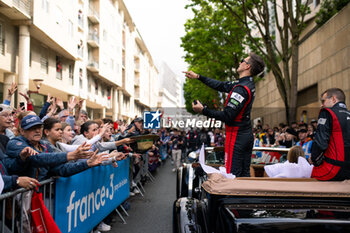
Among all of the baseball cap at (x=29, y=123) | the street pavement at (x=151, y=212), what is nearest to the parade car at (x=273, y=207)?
the baseball cap at (x=29, y=123)

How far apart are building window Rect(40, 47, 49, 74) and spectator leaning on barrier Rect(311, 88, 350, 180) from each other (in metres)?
24.2

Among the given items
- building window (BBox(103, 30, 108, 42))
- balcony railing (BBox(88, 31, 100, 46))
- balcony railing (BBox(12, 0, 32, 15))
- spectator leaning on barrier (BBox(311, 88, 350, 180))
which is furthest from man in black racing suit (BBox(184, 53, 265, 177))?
building window (BBox(103, 30, 108, 42))

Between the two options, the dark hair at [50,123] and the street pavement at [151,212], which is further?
the street pavement at [151,212]

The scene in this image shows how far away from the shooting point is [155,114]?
13.2m

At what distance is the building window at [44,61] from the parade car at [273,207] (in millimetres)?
24129

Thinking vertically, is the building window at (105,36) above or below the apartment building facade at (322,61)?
above

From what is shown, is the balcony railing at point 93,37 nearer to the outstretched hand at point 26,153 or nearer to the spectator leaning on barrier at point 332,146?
the outstretched hand at point 26,153

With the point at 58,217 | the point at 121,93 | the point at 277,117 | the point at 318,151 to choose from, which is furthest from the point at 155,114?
the point at 121,93

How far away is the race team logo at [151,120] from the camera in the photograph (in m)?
13.2

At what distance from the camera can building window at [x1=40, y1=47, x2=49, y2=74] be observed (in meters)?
24.3

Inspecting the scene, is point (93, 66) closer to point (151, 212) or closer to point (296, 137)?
point (296, 137)

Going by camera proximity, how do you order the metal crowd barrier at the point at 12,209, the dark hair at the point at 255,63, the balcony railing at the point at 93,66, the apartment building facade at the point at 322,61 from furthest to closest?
the balcony railing at the point at 93,66 < the apartment building facade at the point at 322,61 < the dark hair at the point at 255,63 < the metal crowd barrier at the point at 12,209

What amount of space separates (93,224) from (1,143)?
5.61 ft

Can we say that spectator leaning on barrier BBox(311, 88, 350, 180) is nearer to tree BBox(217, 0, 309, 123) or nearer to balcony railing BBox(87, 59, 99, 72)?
tree BBox(217, 0, 309, 123)
